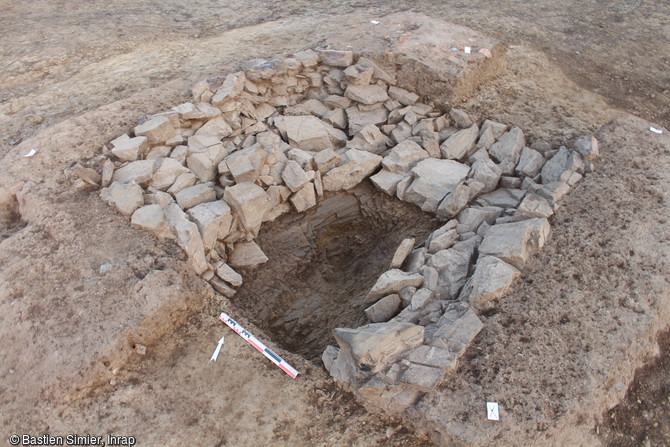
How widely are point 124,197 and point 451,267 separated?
301cm

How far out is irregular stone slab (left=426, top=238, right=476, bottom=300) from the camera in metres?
3.56

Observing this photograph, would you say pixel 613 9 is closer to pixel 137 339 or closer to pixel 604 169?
pixel 604 169

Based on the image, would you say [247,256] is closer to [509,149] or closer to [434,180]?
[434,180]

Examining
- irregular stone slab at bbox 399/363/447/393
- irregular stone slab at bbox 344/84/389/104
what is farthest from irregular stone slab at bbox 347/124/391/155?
irregular stone slab at bbox 399/363/447/393

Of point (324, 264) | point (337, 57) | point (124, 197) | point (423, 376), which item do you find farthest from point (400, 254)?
point (337, 57)

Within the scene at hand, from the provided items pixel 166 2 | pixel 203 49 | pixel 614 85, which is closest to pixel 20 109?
pixel 203 49

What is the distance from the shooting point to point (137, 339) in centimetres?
321

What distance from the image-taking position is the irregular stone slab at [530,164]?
4516 mm

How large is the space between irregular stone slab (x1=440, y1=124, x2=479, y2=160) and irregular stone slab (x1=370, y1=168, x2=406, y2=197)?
2.04 feet

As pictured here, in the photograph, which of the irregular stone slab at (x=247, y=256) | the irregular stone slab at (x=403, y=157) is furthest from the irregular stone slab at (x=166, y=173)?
the irregular stone slab at (x=403, y=157)

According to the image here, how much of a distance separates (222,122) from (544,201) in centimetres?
351

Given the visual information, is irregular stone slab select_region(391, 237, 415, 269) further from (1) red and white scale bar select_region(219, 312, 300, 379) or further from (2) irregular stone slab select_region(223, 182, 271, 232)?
(2) irregular stone slab select_region(223, 182, 271, 232)

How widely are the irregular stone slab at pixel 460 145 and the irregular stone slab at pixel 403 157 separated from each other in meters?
0.24

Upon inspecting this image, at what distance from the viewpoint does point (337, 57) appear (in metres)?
5.55
